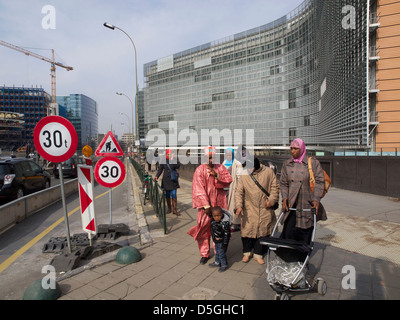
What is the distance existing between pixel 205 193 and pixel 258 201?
824mm

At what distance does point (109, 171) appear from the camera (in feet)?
21.6

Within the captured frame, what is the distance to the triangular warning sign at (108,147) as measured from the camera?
22.5 ft

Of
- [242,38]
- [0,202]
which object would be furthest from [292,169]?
[242,38]

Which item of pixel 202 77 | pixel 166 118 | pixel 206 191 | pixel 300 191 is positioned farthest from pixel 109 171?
pixel 166 118

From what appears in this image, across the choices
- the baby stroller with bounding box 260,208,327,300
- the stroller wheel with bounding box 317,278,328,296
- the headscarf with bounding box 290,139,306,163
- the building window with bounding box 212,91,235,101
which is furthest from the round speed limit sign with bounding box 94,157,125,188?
the building window with bounding box 212,91,235,101

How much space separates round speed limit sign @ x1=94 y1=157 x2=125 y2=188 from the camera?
6.52m

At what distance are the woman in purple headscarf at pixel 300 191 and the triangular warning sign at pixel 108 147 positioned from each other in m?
4.68

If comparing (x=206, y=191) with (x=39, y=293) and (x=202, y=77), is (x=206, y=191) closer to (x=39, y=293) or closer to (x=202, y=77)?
(x=39, y=293)

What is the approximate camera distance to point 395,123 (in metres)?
19.6

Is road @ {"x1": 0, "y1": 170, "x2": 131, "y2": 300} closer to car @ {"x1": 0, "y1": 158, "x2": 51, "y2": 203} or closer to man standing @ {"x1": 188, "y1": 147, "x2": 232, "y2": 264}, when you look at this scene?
car @ {"x1": 0, "y1": 158, "x2": 51, "y2": 203}

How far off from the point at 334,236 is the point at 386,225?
5.33 feet

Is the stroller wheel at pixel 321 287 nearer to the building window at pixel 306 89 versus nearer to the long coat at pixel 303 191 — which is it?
the long coat at pixel 303 191

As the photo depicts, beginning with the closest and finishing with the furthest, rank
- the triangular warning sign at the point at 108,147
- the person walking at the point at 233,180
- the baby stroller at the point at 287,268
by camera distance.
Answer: the baby stroller at the point at 287,268, the person walking at the point at 233,180, the triangular warning sign at the point at 108,147

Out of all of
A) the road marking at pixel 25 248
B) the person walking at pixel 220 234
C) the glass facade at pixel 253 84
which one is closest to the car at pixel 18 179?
the road marking at pixel 25 248
